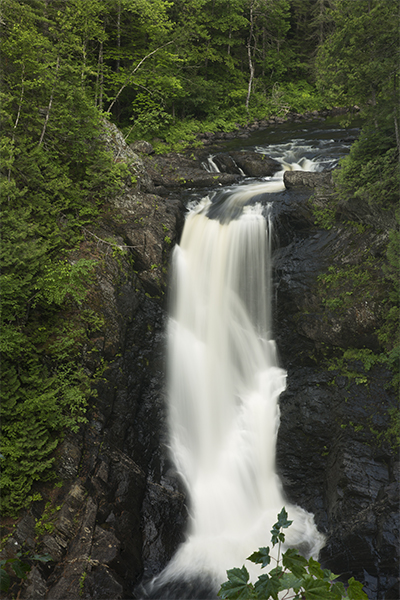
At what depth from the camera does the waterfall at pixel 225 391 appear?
637cm

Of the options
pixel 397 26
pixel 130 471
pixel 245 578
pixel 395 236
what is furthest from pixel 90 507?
pixel 397 26

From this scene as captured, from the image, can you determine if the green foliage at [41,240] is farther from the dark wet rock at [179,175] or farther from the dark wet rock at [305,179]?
the dark wet rock at [305,179]

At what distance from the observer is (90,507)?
5312 mm

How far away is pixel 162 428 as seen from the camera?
7129 millimetres

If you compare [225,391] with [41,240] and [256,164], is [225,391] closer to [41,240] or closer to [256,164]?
[41,240]

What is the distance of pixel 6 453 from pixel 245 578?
4.32 meters

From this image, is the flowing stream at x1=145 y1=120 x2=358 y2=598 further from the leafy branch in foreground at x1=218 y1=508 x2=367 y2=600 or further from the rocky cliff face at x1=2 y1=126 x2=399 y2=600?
the leafy branch in foreground at x1=218 y1=508 x2=367 y2=600

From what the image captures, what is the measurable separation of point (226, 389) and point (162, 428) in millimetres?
1649

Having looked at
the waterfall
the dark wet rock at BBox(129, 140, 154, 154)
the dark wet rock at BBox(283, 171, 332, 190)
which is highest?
the dark wet rock at BBox(129, 140, 154, 154)

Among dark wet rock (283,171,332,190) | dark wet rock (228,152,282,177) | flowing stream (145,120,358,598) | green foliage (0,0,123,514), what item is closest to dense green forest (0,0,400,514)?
green foliage (0,0,123,514)

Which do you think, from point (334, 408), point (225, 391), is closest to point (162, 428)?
point (225, 391)

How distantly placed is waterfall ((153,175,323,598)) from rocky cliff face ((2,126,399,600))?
0.99 feet

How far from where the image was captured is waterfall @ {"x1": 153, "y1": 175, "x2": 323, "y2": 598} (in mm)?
6367

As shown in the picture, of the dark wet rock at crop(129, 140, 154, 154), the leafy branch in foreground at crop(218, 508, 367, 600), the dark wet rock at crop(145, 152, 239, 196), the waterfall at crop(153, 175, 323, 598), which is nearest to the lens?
the leafy branch in foreground at crop(218, 508, 367, 600)
